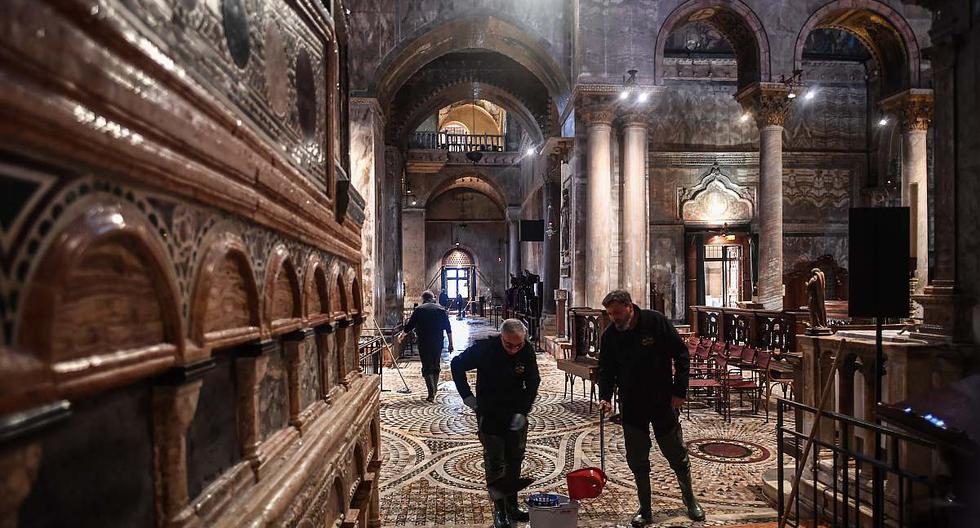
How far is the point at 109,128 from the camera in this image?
983mm

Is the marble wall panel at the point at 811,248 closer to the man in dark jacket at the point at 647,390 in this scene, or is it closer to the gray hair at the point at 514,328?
the man in dark jacket at the point at 647,390

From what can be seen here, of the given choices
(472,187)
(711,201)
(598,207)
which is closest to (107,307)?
(598,207)

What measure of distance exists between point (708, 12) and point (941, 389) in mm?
10955

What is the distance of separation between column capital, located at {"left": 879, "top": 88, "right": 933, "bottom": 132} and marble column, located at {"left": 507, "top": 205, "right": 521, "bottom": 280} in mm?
15731

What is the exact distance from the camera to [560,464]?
5855mm

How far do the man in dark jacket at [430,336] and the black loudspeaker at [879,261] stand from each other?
597cm

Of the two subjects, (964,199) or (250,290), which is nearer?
(250,290)

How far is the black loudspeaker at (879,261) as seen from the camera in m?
4.01

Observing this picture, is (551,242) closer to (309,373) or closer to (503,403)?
(503,403)

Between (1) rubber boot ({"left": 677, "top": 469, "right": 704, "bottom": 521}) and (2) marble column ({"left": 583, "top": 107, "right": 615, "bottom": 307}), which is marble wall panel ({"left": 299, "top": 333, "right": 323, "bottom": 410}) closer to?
(1) rubber boot ({"left": 677, "top": 469, "right": 704, "bottom": 521})

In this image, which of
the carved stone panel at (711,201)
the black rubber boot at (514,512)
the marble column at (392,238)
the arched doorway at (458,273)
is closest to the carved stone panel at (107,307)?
the black rubber boot at (514,512)

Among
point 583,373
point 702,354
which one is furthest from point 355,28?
point 702,354

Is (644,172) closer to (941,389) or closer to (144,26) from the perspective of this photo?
(941,389)

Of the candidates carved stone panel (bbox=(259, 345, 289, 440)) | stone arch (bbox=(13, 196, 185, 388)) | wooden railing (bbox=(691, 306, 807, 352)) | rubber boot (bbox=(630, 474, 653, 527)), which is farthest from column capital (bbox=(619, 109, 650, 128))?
stone arch (bbox=(13, 196, 185, 388))
